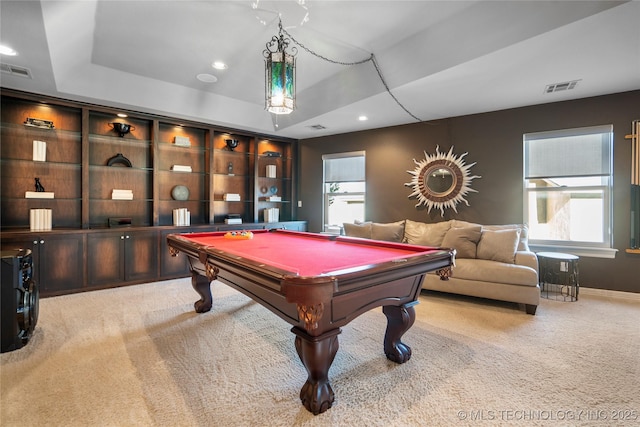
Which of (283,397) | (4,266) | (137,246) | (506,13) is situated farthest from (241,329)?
(506,13)

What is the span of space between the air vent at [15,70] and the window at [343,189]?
424 centimetres

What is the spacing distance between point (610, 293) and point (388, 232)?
2751 mm

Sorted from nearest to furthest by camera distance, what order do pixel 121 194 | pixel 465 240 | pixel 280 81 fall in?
1. pixel 280 81
2. pixel 465 240
3. pixel 121 194

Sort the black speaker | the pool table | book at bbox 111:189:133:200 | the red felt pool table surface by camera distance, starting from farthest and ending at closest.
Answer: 1. book at bbox 111:189:133:200
2. the black speaker
3. the red felt pool table surface
4. the pool table

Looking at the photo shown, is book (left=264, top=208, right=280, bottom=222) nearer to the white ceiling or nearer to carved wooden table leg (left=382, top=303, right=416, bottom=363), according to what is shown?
the white ceiling

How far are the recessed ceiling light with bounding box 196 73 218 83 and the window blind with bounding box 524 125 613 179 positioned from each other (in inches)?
170

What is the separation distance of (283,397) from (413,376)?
0.86 metres

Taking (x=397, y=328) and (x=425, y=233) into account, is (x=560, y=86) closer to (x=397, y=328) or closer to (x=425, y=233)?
(x=425, y=233)

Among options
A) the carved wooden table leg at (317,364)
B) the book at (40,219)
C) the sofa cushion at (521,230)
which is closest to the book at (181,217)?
the book at (40,219)

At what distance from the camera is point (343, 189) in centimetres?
584

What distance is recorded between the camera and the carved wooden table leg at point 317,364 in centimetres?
160

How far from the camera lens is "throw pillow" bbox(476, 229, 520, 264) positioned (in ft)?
11.5

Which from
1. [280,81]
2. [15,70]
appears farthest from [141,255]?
[280,81]

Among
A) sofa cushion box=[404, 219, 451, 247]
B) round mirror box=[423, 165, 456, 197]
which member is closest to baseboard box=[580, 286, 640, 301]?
sofa cushion box=[404, 219, 451, 247]
